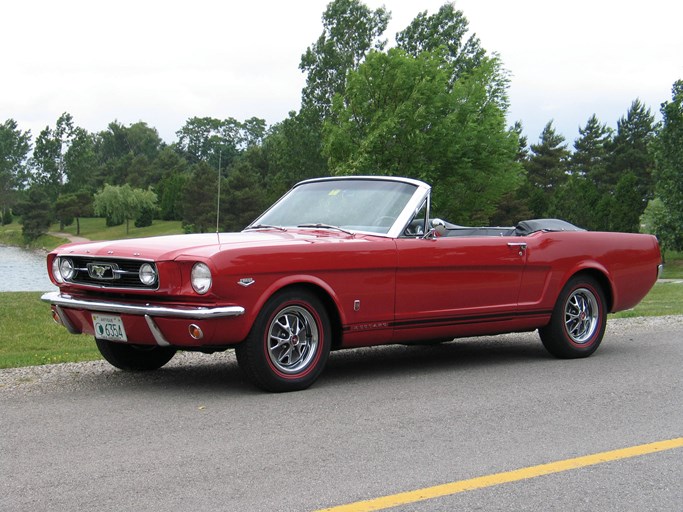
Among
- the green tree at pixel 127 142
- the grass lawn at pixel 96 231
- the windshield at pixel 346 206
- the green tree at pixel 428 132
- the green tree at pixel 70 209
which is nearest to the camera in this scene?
the windshield at pixel 346 206

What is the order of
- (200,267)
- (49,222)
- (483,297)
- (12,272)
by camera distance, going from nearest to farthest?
(200,267) → (483,297) → (12,272) → (49,222)

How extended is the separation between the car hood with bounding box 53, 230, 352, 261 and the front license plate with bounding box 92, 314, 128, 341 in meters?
0.45

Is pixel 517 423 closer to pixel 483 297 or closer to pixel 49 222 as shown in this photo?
pixel 483 297

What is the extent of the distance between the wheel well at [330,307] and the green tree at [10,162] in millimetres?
125344

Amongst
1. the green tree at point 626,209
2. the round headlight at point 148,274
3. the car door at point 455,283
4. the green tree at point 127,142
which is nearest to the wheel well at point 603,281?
the car door at point 455,283

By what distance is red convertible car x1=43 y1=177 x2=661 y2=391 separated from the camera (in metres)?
6.22

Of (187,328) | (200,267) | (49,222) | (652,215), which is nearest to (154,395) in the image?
(187,328)

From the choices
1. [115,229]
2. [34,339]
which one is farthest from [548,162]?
[34,339]

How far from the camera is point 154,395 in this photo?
6.43 meters

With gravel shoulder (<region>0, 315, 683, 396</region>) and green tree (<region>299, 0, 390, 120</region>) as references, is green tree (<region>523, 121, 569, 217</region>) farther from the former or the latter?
gravel shoulder (<region>0, 315, 683, 396</region>)

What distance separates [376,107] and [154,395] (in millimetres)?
36597

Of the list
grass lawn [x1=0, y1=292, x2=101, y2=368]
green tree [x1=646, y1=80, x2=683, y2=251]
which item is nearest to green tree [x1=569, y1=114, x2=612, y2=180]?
green tree [x1=646, y1=80, x2=683, y2=251]

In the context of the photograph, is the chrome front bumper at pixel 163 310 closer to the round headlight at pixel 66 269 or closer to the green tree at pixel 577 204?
the round headlight at pixel 66 269

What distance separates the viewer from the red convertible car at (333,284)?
6223mm
